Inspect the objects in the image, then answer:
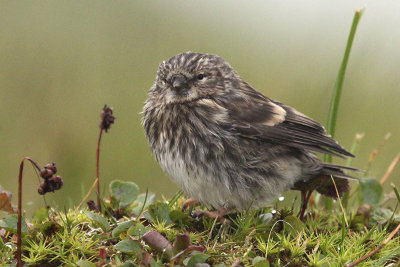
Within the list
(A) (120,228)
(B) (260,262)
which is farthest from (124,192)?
(B) (260,262)

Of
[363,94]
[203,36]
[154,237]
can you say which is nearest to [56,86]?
[203,36]

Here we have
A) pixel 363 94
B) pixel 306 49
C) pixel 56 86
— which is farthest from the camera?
pixel 306 49

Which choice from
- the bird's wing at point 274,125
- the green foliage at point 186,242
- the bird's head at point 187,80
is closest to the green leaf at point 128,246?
the green foliage at point 186,242

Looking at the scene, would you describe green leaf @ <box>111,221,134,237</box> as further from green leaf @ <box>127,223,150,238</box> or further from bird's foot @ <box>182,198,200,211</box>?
bird's foot @ <box>182,198,200,211</box>

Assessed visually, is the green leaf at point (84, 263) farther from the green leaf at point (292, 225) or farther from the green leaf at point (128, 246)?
the green leaf at point (292, 225)

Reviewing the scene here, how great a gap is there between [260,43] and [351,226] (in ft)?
18.0

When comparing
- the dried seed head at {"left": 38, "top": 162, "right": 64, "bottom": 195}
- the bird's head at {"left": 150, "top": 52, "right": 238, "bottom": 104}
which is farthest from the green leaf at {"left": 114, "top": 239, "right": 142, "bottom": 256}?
the bird's head at {"left": 150, "top": 52, "right": 238, "bottom": 104}

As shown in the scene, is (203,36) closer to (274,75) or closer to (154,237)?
(274,75)

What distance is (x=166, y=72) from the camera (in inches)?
200

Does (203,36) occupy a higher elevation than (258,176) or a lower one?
higher

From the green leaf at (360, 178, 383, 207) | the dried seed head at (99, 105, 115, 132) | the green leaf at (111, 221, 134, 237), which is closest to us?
the green leaf at (111, 221, 134, 237)

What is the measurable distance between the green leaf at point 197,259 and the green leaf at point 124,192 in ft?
3.86

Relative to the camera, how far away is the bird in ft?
15.2

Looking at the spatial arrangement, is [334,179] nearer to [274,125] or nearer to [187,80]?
[274,125]
